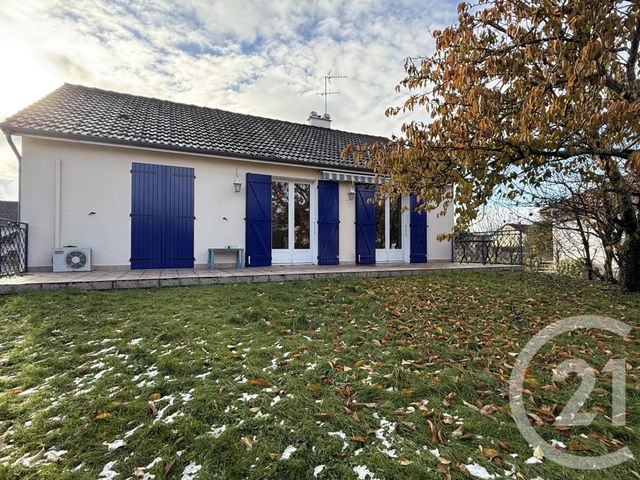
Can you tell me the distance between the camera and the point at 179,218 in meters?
9.59

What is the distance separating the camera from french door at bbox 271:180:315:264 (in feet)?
35.9

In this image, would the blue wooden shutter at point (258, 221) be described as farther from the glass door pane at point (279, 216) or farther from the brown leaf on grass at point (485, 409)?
the brown leaf on grass at point (485, 409)

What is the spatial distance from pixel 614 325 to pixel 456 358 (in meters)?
3.68

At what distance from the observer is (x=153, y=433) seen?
2.42 metres

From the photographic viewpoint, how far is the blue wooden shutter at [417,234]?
12.9 meters

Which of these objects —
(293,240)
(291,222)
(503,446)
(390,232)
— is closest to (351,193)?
(390,232)

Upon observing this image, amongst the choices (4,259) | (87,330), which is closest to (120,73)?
(4,259)

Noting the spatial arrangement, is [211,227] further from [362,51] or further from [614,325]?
[614,325]

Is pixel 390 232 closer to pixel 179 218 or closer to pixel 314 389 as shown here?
pixel 179 218

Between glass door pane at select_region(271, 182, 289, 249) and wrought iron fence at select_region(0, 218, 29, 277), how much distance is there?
6.34 metres

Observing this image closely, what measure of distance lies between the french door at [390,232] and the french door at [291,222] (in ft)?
9.06

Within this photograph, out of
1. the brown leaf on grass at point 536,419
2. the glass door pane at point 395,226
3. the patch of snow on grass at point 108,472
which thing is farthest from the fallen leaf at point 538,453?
the glass door pane at point 395,226

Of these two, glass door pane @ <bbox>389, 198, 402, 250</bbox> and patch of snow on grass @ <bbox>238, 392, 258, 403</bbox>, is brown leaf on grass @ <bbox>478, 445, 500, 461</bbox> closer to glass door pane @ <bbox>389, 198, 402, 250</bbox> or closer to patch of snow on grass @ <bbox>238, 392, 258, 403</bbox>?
patch of snow on grass @ <bbox>238, 392, 258, 403</bbox>

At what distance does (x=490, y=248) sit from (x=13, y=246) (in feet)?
49.4
